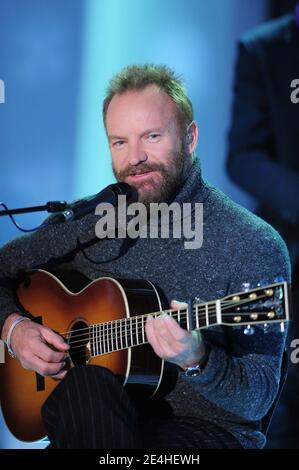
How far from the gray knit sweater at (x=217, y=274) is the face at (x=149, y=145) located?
6cm

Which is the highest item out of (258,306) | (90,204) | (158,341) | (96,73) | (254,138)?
(96,73)

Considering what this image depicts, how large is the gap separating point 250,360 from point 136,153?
70 centimetres

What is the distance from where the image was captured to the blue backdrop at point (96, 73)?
3.34m

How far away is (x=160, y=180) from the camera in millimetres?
2363

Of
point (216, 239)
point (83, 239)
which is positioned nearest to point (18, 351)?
point (83, 239)

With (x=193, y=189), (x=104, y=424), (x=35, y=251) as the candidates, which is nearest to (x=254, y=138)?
(x=193, y=189)

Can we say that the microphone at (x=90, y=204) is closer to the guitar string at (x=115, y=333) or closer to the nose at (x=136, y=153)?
the nose at (x=136, y=153)

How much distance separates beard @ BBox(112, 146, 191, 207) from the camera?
236 cm

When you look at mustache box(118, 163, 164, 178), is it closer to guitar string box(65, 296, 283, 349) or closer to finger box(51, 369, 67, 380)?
guitar string box(65, 296, 283, 349)

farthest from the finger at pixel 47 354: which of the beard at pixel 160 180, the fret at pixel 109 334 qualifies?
the beard at pixel 160 180

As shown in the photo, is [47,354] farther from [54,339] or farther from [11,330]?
[11,330]
